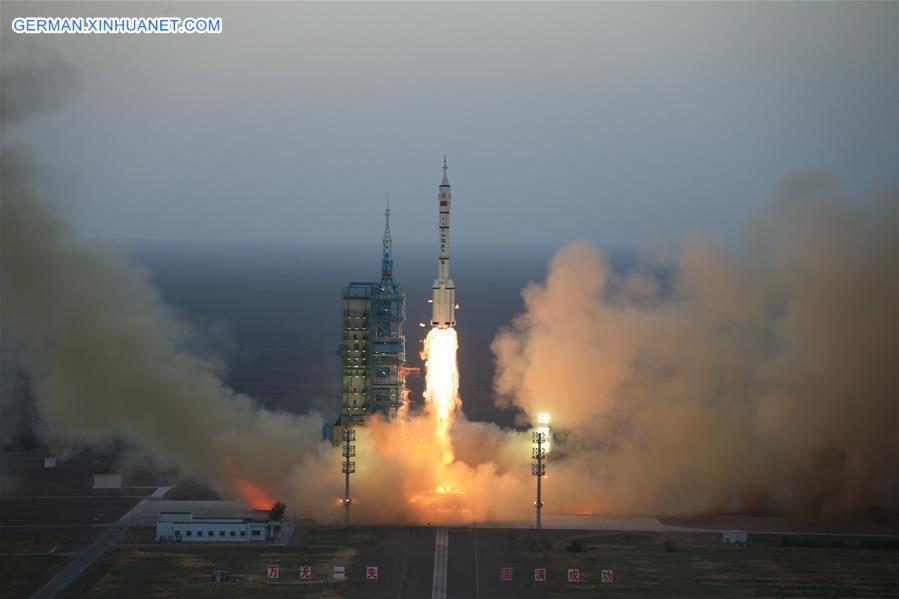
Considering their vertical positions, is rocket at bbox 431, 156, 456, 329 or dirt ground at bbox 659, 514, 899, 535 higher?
A: rocket at bbox 431, 156, 456, 329

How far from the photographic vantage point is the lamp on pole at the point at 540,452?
58438 millimetres

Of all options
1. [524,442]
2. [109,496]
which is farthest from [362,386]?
[109,496]

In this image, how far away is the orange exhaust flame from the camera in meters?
60.8

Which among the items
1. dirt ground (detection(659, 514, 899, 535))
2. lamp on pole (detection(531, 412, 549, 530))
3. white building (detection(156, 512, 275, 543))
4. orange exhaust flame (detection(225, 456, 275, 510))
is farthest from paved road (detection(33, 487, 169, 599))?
dirt ground (detection(659, 514, 899, 535))

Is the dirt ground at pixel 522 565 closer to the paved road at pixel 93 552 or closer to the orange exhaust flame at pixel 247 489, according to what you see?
the paved road at pixel 93 552

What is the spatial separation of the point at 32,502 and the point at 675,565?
3148cm

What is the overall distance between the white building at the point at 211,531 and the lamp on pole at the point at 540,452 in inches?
475

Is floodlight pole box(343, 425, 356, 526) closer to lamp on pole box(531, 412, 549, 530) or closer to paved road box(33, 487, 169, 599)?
lamp on pole box(531, 412, 549, 530)

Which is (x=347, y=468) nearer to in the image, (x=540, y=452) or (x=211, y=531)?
(x=211, y=531)

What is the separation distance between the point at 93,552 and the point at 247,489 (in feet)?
29.3

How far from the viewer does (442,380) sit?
6419cm

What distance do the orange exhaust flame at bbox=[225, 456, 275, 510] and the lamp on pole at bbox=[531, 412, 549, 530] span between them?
12.6 meters

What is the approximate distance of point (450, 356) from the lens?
210 ft

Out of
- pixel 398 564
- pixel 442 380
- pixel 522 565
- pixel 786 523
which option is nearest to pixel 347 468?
pixel 398 564
